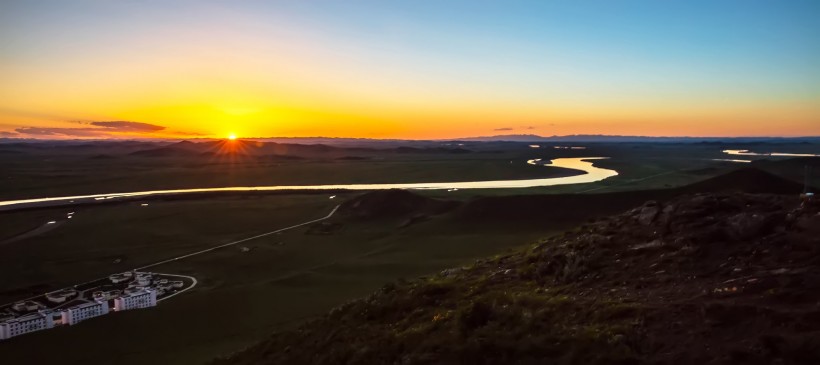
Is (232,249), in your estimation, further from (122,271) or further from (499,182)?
(499,182)

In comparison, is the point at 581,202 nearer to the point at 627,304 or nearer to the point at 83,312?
the point at 83,312

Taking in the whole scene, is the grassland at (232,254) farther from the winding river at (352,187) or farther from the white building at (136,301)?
the winding river at (352,187)

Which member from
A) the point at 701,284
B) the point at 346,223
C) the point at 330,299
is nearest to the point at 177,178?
the point at 346,223

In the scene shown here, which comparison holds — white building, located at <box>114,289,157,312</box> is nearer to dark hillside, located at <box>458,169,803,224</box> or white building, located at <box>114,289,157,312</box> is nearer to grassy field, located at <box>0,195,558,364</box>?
grassy field, located at <box>0,195,558,364</box>

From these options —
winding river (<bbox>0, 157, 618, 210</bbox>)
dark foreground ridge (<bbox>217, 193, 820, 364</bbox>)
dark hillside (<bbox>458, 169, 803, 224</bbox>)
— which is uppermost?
dark foreground ridge (<bbox>217, 193, 820, 364</bbox>)

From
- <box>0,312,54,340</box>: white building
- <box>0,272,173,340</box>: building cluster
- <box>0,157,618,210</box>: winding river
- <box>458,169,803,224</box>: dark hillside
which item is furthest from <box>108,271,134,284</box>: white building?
<box>0,157,618,210</box>: winding river

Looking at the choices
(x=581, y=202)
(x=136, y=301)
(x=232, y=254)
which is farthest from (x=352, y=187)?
(x=136, y=301)

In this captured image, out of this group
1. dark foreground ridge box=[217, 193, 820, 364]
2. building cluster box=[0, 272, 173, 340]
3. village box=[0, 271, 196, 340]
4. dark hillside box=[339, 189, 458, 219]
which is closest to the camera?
dark foreground ridge box=[217, 193, 820, 364]
